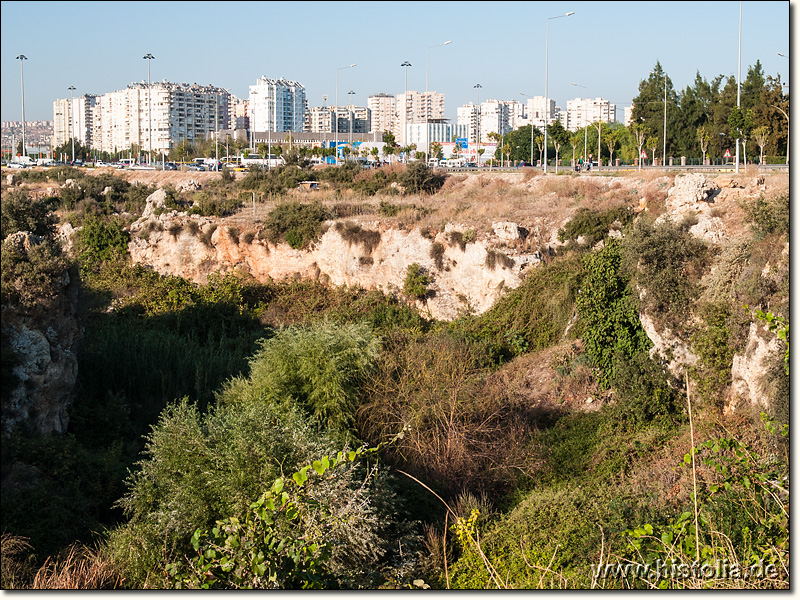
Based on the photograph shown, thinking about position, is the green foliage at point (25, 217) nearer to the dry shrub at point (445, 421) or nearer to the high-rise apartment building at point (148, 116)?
the dry shrub at point (445, 421)

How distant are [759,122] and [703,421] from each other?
71.8 feet

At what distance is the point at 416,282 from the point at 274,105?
10283cm

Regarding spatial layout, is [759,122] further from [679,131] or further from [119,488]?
[119,488]

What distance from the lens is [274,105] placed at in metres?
117

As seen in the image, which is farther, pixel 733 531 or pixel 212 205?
pixel 212 205

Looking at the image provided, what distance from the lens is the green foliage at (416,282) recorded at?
70.1 feet

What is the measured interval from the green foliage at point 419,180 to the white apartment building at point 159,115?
240 ft

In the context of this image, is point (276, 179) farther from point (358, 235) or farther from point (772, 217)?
point (772, 217)

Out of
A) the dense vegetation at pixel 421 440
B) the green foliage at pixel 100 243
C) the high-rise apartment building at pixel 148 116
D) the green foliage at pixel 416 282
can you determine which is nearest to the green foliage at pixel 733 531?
the dense vegetation at pixel 421 440

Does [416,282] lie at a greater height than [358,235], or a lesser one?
lesser

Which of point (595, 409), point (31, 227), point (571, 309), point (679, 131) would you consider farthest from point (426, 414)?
point (679, 131)

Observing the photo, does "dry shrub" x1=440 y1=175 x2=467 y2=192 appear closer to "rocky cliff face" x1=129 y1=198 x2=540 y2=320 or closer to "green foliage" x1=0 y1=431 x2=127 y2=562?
Result: "rocky cliff face" x1=129 y1=198 x2=540 y2=320

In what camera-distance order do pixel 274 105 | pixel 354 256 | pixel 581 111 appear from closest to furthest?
1. pixel 354 256
2. pixel 274 105
3. pixel 581 111

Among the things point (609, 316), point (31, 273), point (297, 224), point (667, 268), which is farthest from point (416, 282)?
point (31, 273)
